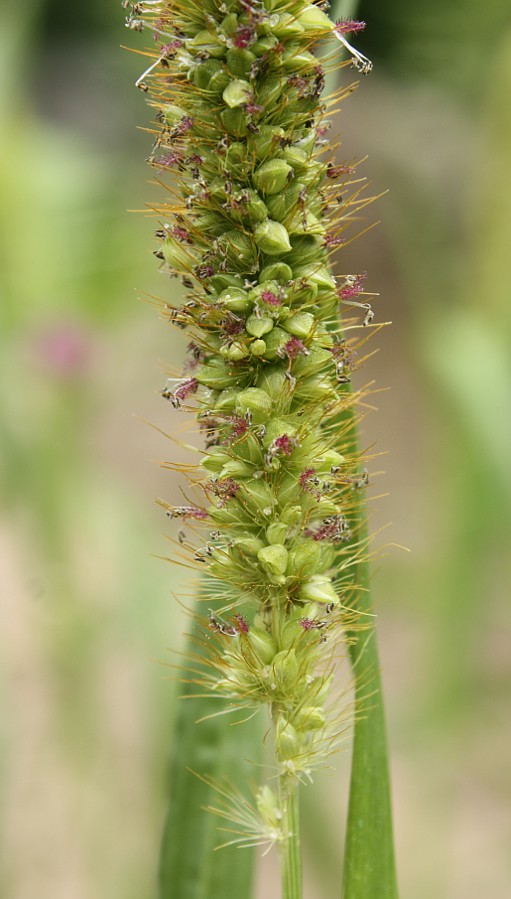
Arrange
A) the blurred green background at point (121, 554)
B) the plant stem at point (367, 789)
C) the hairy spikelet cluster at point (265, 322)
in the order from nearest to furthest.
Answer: the hairy spikelet cluster at point (265, 322), the plant stem at point (367, 789), the blurred green background at point (121, 554)

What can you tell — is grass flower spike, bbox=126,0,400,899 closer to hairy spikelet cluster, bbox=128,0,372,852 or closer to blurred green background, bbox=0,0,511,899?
hairy spikelet cluster, bbox=128,0,372,852

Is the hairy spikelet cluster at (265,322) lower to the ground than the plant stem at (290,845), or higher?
higher

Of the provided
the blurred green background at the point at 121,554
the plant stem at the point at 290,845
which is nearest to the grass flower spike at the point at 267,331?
the plant stem at the point at 290,845

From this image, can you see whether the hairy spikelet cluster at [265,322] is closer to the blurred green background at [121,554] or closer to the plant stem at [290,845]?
the plant stem at [290,845]

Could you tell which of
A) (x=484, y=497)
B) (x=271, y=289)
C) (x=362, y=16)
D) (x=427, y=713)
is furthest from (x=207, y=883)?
(x=362, y=16)

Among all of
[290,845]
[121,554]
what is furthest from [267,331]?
[121,554]

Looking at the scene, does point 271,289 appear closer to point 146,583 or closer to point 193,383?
point 193,383

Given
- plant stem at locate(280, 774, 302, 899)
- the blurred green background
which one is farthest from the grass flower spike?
the blurred green background

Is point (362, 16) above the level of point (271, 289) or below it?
above
